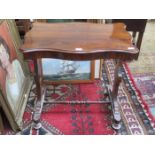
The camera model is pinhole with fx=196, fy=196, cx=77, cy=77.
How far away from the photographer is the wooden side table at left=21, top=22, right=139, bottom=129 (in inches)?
44.8

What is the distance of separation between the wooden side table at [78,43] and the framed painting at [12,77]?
30 cm

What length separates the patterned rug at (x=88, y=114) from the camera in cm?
151

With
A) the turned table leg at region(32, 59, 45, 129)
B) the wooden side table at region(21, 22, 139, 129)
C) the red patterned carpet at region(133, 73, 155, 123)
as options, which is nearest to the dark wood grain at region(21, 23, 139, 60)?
the wooden side table at region(21, 22, 139, 129)

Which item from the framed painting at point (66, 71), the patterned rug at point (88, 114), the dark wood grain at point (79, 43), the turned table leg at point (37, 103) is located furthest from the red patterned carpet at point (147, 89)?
the turned table leg at point (37, 103)

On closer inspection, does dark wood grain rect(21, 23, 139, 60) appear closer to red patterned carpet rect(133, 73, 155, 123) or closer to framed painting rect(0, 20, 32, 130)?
framed painting rect(0, 20, 32, 130)

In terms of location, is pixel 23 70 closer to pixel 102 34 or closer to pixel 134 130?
pixel 102 34

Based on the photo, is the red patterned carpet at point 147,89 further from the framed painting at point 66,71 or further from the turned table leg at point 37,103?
the turned table leg at point 37,103

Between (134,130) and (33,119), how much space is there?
0.78m

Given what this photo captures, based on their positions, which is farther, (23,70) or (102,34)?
(23,70)

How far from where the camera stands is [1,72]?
1.38 meters

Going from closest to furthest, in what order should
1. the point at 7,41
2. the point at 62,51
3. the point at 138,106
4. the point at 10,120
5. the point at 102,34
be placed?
the point at 62,51
the point at 102,34
the point at 10,120
the point at 7,41
the point at 138,106

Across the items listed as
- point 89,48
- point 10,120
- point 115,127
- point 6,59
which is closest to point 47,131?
point 10,120

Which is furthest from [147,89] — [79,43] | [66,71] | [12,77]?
[12,77]
